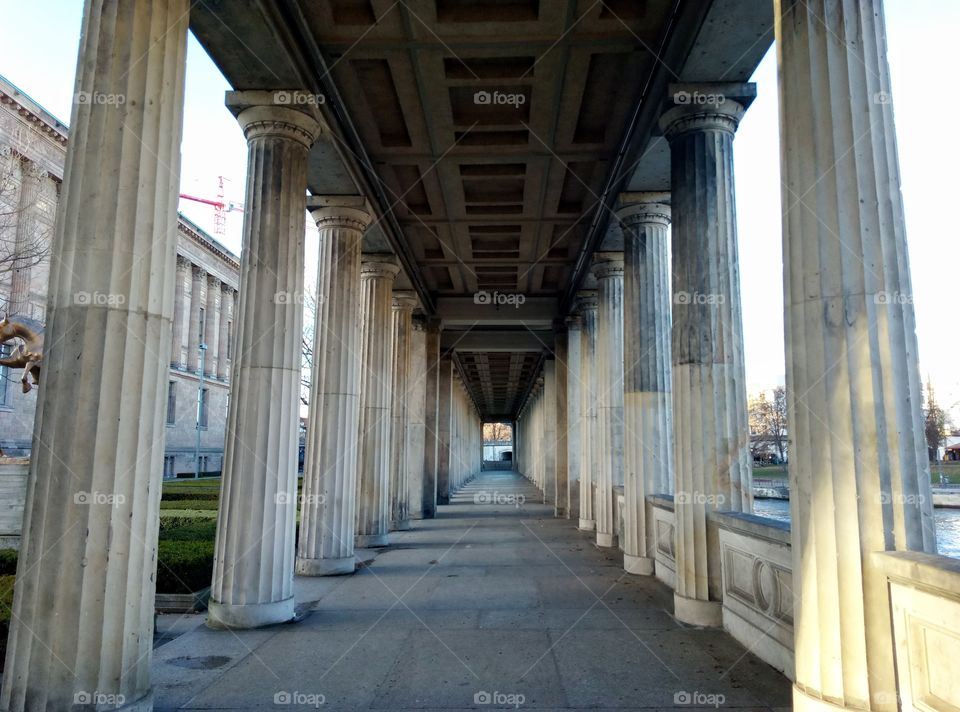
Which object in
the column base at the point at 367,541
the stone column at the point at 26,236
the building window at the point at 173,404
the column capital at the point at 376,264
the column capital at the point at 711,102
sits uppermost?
the stone column at the point at 26,236

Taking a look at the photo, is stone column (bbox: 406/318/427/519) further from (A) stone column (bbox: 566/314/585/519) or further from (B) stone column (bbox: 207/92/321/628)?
(B) stone column (bbox: 207/92/321/628)

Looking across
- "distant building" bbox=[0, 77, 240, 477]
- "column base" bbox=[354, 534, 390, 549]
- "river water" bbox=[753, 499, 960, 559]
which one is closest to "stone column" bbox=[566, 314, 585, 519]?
"river water" bbox=[753, 499, 960, 559]

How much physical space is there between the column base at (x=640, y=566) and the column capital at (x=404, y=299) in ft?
33.2

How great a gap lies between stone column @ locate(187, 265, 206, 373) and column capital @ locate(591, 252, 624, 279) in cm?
4265

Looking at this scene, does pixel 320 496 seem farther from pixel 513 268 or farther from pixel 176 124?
pixel 513 268

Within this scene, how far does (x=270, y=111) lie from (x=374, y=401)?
755 cm

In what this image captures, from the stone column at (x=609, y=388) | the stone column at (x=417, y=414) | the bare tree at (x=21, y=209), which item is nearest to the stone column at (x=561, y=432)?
the stone column at (x=417, y=414)

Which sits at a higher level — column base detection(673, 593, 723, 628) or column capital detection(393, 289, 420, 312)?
column capital detection(393, 289, 420, 312)

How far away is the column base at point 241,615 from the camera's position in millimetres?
7902

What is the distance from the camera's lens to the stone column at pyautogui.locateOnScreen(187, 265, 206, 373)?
50.7 metres

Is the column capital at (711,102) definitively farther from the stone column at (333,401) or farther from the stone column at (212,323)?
the stone column at (212,323)

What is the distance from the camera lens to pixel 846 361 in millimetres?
4492

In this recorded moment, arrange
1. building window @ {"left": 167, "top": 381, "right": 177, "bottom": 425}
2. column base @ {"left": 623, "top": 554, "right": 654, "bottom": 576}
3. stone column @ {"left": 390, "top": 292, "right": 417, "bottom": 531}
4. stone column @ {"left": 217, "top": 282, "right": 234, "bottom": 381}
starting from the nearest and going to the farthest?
column base @ {"left": 623, "top": 554, "right": 654, "bottom": 576}
stone column @ {"left": 390, "top": 292, "right": 417, "bottom": 531}
building window @ {"left": 167, "top": 381, "right": 177, "bottom": 425}
stone column @ {"left": 217, "top": 282, "right": 234, "bottom": 381}

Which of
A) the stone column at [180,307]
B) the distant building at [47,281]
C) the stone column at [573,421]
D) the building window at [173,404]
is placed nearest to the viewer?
the stone column at [573,421]
